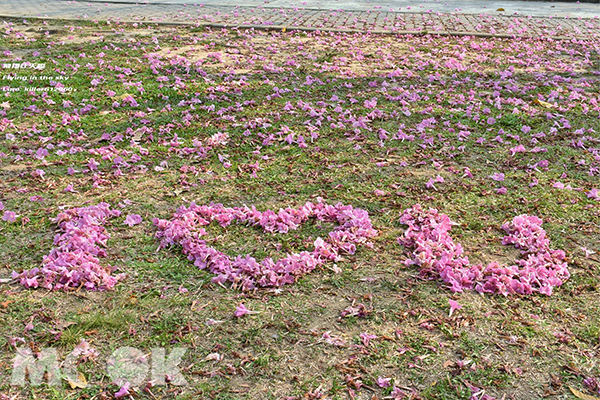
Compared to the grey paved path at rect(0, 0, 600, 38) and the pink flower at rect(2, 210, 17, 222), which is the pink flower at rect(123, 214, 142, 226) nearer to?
the pink flower at rect(2, 210, 17, 222)

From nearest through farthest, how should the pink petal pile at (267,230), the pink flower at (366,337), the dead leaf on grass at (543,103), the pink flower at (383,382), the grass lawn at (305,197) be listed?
the pink flower at (383,382) < the grass lawn at (305,197) < the pink flower at (366,337) < the pink petal pile at (267,230) < the dead leaf on grass at (543,103)

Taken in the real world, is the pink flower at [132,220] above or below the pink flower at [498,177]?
below

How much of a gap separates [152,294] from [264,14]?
36.7 feet

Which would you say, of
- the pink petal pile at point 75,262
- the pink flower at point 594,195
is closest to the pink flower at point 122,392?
the pink petal pile at point 75,262

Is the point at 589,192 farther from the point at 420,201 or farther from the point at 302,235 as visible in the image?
the point at 302,235

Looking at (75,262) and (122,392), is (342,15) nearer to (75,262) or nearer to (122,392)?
(75,262)

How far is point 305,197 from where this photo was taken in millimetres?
4418

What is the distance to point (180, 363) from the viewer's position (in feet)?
8.73

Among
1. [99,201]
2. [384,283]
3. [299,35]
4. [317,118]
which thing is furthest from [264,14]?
[384,283]

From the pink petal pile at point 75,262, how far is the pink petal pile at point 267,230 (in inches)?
17.6

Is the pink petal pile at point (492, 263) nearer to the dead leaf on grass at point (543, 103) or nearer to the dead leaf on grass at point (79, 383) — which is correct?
the dead leaf on grass at point (79, 383)

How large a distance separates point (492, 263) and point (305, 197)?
1.66m

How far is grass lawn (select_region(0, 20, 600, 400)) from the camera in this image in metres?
2.69

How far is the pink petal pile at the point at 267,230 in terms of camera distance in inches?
132
